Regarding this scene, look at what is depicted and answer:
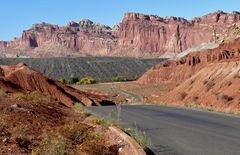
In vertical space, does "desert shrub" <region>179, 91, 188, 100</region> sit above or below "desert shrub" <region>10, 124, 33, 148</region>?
below

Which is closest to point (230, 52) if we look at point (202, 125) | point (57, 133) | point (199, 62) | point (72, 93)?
point (72, 93)

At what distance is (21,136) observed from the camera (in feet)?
50.2

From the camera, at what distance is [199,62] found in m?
108

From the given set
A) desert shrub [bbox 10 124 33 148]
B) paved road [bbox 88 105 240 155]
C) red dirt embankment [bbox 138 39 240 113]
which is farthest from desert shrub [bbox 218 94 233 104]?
desert shrub [bbox 10 124 33 148]

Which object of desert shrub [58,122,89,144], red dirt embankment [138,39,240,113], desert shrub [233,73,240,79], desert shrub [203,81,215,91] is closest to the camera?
desert shrub [58,122,89,144]

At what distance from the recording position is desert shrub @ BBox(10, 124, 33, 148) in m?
14.5

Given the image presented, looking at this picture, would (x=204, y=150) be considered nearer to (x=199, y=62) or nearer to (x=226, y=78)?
(x=226, y=78)

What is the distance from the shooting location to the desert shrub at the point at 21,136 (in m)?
14.5

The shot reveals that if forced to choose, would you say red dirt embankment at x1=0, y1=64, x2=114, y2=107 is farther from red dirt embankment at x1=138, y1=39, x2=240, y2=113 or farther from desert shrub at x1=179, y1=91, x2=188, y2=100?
desert shrub at x1=179, y1=91, x2=188, y2=100

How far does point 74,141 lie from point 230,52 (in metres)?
63.1

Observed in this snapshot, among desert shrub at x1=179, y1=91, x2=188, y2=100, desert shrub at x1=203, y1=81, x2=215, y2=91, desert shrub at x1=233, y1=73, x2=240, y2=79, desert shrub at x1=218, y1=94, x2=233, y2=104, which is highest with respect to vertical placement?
desert shrub at x1=233, y1=73, x2=240, y2=79

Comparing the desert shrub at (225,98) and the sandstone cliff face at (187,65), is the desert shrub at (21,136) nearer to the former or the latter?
the desert shrub at (225,98)

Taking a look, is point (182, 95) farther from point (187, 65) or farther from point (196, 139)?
point (187, 65)

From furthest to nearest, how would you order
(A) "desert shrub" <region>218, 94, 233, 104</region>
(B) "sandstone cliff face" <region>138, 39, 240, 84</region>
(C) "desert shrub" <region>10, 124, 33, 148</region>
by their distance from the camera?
(B) "sandstone cliff face" <region>138, 39, 240, 84</region> → (A) "desert shrub" <region>218, 94, 233, 104</region> → (C) "desert shrub" <region>10, 124, 33, 148</region>
